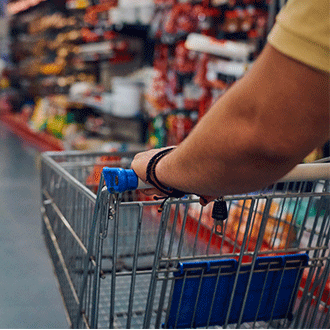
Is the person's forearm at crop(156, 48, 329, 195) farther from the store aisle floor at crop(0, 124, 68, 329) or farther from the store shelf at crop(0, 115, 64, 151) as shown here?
the store shelf at crop(0, 115, 64, 151)

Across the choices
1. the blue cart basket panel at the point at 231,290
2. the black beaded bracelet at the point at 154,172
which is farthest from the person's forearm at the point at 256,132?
the blue cart basket panel at the point at 231,290

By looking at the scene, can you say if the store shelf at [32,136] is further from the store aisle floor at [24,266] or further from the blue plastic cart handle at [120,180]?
the blue plastic cart handle at [120,180]

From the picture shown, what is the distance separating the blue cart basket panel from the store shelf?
5642 millimetres

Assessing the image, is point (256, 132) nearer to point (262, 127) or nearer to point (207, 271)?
point (262, 127)

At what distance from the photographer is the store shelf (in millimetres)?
7131

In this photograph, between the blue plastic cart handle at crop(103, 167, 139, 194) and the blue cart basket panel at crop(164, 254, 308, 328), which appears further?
the blue cart basket panel at crop(164, 254, 308, 328)

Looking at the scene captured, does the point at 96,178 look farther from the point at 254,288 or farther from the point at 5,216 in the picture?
the point at 5,216

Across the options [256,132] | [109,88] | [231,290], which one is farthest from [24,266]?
[109,88]

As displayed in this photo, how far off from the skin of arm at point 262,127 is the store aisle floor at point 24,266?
6.07ft

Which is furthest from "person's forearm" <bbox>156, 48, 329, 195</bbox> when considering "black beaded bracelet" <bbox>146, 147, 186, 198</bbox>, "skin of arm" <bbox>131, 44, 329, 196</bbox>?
"black beaded bracelet" <bbox>146, 147, 186, 198</bbox>

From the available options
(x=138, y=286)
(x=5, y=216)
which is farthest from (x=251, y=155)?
(x=5, y=216)

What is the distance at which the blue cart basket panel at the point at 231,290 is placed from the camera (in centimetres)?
130

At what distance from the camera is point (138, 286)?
1.92 metres

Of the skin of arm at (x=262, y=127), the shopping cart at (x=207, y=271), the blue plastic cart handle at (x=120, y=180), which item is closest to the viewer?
the skin of arm at (x=262, y=127)
